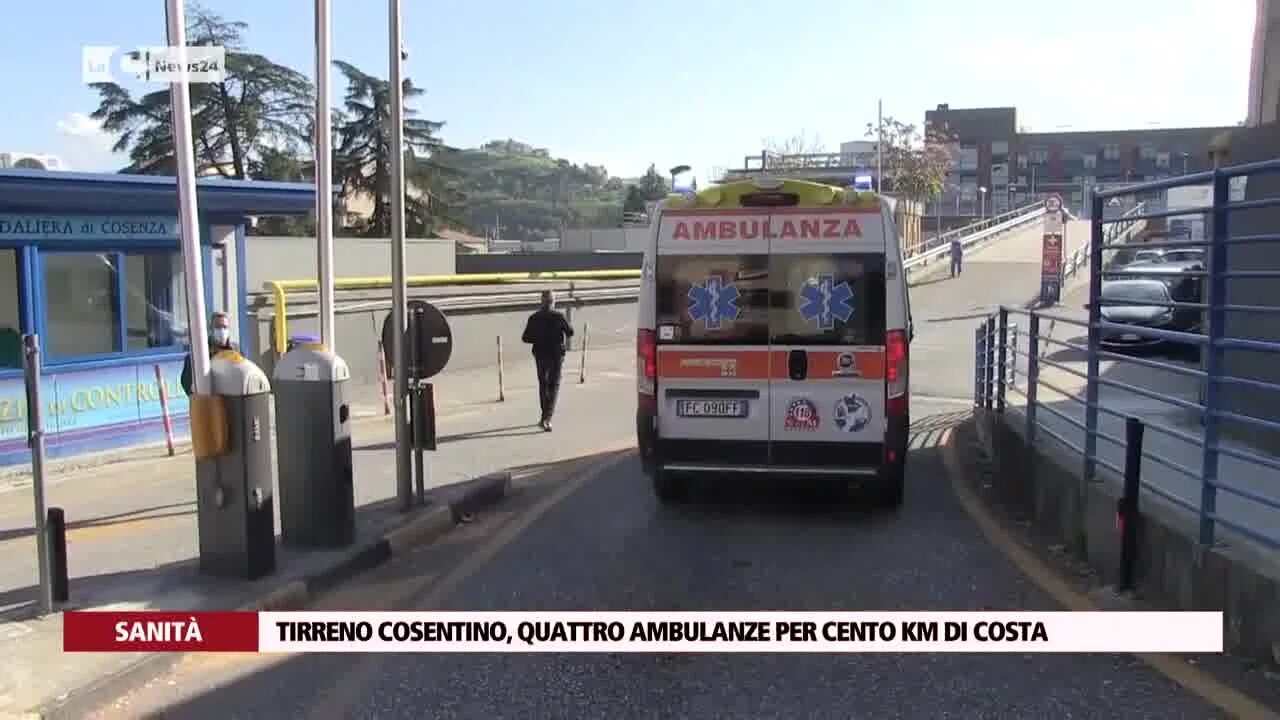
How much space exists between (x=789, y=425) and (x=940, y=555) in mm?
1528

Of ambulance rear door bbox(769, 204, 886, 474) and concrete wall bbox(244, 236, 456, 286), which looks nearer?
ambulance rear door bbox(769, 204, 886, 474)

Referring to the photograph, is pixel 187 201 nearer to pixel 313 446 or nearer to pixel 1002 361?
pixel 313 446

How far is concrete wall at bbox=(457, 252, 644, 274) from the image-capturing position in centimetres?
3816

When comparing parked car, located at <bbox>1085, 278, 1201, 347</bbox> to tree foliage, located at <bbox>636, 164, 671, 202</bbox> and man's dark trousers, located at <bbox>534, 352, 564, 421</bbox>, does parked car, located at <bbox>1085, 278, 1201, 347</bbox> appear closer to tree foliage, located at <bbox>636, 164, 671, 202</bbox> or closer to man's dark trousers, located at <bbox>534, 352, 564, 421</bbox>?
man's dark trousers, located at <bbox>534, 352, 564, 421</bbox>

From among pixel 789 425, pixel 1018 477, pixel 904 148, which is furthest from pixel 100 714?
pixel 904 148

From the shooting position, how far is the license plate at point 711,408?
820 centimetres

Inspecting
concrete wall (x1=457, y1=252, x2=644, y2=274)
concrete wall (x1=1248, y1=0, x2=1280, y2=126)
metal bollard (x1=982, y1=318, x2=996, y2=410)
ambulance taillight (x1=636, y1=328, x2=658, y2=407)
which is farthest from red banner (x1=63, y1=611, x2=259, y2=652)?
concrete wall (x1=457, y1=252, x2=644, y2=274)

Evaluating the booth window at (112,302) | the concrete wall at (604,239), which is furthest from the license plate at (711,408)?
the concrete wall at (604,239)

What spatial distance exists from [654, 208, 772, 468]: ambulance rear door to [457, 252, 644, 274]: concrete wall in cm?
2917

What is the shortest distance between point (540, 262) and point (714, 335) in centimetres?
3435

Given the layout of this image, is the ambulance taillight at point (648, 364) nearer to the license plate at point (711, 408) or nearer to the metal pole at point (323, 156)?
the license plate at point (711, 408)

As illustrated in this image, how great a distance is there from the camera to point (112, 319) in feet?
36.7

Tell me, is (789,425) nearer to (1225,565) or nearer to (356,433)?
(1225,565)

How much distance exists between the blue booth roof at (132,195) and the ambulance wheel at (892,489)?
618 cm
